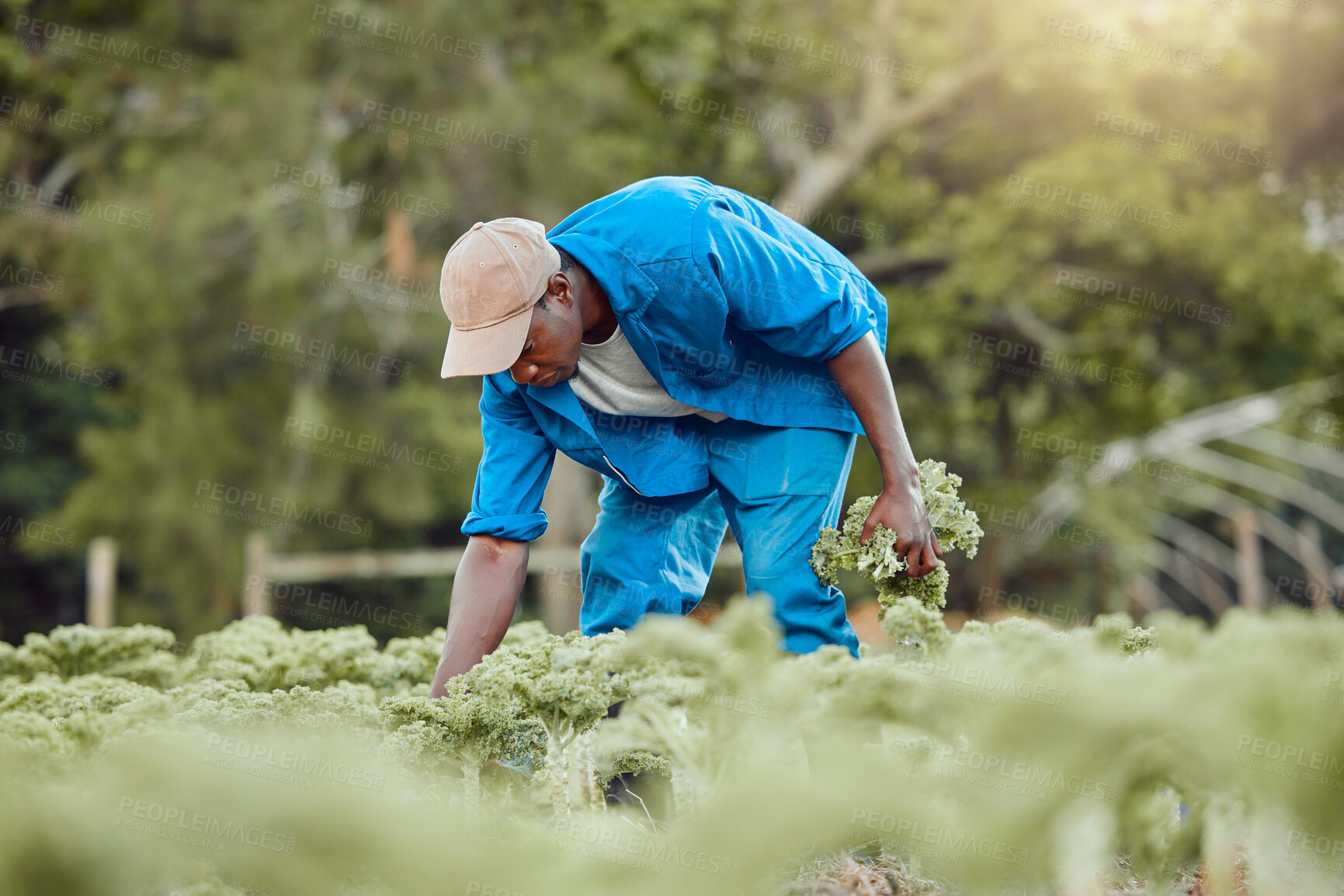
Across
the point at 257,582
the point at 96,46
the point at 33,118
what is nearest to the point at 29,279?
the point at 33,118

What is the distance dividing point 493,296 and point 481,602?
783 millimetres

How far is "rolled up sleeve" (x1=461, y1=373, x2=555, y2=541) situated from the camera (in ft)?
9.54

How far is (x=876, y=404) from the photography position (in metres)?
2.69

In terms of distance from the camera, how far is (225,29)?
13.4 metres

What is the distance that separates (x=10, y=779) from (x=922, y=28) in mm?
12145

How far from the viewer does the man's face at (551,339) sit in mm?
2541

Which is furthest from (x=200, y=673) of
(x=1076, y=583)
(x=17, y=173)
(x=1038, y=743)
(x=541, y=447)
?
(x=1076, y=583)

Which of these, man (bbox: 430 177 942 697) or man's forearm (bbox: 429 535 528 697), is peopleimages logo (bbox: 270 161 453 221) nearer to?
man (bbox: 430 177 942 697)

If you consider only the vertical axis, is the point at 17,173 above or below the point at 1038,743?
above

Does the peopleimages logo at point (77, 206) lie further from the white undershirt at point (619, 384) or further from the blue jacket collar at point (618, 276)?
the blue jacket collar at point (618, 276)

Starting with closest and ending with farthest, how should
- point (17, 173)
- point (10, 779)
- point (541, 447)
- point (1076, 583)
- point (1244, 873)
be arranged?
1. point (10, 779)
2. point (1244, 873)
3. point (541, 447)
4. point (17, 173)
5. point (1076, 583)

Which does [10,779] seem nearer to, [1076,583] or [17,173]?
[17,173]

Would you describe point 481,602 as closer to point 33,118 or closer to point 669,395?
point 669,395

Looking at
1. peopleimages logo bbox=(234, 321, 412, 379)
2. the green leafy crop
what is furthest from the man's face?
peopleimages logo bbox=(234, 321, 412, 379)
